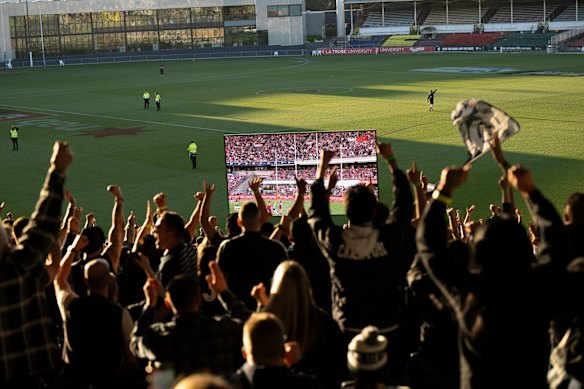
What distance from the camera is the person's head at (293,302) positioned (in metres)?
6.04

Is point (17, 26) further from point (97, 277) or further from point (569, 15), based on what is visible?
point (97, 277)

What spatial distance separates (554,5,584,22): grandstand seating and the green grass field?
77.3 feet

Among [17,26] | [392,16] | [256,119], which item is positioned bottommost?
[256,119]

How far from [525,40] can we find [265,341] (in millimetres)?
94305

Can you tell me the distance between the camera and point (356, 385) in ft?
16.9

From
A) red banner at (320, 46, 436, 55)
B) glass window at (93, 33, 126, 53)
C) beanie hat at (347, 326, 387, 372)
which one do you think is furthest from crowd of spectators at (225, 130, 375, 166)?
glass window at (93, 33, 126, 53)

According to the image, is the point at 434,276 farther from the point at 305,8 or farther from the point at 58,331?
the point at 305,8

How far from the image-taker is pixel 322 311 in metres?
6.93

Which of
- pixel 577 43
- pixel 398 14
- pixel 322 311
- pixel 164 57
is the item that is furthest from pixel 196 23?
pixel 322 311

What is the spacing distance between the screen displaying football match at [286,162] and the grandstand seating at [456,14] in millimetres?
95127

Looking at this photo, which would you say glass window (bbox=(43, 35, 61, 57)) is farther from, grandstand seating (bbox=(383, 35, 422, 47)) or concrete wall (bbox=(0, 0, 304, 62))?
grandstand seating (bbox=(383, 35, 422, 47))

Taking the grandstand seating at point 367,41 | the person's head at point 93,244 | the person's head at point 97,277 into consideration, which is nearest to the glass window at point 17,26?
the grandstand seating at point 367,41

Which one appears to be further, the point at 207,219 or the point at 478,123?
the point at 207,219

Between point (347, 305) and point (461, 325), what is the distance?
1.90m
